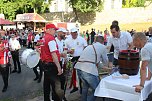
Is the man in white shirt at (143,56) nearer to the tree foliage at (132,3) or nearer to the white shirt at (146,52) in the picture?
the white shirt at (146,52)

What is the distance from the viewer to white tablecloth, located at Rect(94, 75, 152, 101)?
188 inches

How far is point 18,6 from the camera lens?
50.7m

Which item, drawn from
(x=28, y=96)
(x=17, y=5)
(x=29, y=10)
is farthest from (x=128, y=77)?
(x=29, y=10)

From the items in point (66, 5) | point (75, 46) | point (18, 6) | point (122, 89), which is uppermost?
point (66, 5)

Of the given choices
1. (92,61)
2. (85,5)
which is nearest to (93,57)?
(92,61)

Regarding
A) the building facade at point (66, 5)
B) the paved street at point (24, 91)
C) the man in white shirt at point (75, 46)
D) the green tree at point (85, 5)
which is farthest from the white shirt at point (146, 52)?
the building facade at point (66, 5)

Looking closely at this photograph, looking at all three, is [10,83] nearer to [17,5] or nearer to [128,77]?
[128,77]

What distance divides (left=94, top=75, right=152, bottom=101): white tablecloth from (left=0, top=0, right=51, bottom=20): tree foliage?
4514 cm

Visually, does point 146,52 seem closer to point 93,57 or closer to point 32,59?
point 93,57

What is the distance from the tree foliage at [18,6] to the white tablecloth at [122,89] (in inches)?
1777

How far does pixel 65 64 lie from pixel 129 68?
2629mm

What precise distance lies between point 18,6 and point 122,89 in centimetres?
4768

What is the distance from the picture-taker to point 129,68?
5.37 metres

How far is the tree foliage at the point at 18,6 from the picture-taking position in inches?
1930
